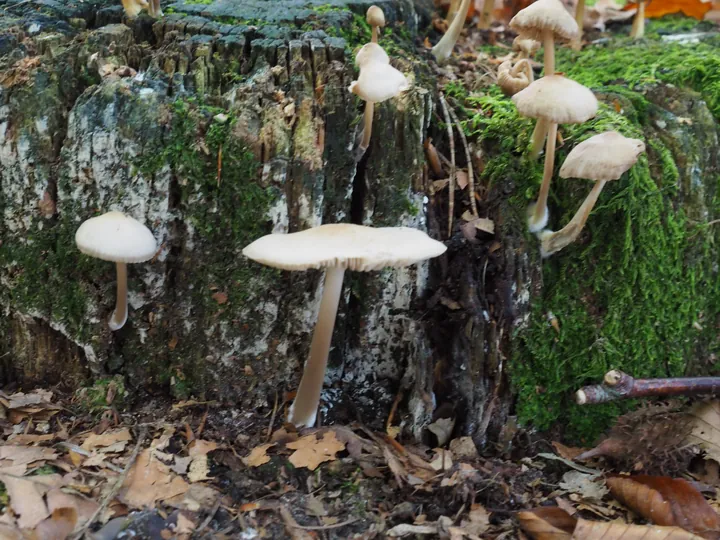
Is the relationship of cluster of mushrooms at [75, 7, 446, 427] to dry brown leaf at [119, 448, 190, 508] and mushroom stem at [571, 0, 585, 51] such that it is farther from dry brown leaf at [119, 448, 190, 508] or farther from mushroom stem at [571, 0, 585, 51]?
mushroom stem at [571, 0, 585, 51]

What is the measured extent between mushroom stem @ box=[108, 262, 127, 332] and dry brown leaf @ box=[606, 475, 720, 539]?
2482mm

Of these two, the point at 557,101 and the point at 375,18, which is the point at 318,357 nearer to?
the point at 557,101

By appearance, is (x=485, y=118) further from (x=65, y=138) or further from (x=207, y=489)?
(x=207, y=489)

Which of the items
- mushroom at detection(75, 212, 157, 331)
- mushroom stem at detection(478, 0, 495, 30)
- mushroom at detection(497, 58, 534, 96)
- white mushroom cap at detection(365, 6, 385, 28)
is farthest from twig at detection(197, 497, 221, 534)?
mushroom stem at detection(478, 0, 495, 30)

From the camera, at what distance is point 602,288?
10.3 feet

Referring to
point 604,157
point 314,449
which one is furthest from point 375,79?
point 314,449

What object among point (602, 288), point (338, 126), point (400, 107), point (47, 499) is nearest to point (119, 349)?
point (47, 499)

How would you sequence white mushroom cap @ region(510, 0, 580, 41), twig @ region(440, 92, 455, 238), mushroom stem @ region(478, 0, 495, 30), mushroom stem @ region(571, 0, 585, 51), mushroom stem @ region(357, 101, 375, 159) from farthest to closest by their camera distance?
mushroom stem @ region(478, 0, 495, 30)
mushroom stem @ region(571, 0, 585, 51)
twig @ region(440, 92, 455, 238)
mushroom stem @ region(357, 101, 375, 159)
white mushroom cap @ region(510, 0, 580, 41)

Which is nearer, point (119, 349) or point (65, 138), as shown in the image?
point (65, 138)

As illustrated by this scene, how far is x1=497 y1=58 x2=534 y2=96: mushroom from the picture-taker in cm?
337

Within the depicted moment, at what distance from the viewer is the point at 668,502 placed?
8.56ft

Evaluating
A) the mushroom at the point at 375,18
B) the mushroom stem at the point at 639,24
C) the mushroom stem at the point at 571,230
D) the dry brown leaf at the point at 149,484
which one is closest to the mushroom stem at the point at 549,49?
the mushroom stem at the point at 571,230

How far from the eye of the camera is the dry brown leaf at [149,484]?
2.43m

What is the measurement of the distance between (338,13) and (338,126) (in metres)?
0.96
